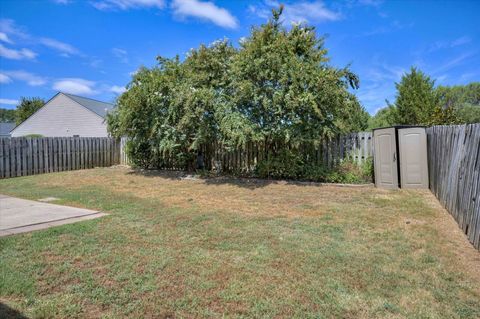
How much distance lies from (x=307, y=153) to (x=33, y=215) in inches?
287

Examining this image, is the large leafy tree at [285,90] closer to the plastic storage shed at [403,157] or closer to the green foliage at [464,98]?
the plastic storage shed at [403,157]

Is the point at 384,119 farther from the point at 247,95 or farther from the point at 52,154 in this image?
the point at 52,154

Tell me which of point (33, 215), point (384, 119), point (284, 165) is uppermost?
point (384, 119)

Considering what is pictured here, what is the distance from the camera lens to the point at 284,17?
29.7 feet

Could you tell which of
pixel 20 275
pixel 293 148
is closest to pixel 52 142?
pixel 293 148

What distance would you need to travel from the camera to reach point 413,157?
741cm

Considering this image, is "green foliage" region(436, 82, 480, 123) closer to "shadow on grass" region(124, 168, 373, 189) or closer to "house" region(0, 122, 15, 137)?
"shadow on grass" region(124, 168, 373, 189)

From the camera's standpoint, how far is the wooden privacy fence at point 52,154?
435 inches

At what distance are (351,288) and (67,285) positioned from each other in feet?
8.64

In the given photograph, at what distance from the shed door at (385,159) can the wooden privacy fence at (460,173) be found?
3.36ft

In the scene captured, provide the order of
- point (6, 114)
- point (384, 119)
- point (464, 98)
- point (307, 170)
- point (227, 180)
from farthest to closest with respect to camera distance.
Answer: point (6, 114)
point (464, 98)
point (384, 119)
point (227, 180)
point (307, 170)

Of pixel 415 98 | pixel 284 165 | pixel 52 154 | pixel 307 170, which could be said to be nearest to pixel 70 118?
pixel 52 154

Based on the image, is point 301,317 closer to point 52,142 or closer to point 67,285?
point 67,285

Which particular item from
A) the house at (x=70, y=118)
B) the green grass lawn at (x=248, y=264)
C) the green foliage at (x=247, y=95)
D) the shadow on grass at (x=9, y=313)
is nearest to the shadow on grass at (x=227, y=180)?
the green foliage at (x=247, y=95)
